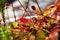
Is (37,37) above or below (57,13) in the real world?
below

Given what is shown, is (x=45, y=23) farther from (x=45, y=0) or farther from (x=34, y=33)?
(x=45, y=0)

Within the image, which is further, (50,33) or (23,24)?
(23,24)

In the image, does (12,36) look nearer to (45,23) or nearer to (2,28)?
(2,28)

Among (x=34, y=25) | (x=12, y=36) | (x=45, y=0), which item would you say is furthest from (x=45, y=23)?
(x=45, y=0)

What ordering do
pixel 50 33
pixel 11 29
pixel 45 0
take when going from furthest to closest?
1. pixel 45 0
2. pixel 11 29
3. pixel 50 33

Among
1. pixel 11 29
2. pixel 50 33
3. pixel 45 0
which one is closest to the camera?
pixel 50 33

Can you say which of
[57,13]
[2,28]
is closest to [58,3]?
[57,13]

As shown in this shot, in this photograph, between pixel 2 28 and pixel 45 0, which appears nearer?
pixel 2 28

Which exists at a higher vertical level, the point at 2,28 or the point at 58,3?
the point at 58,3
